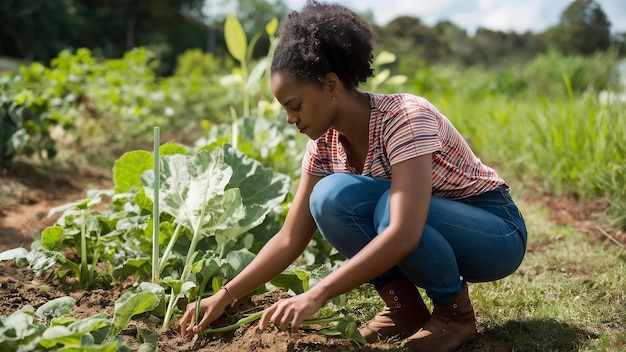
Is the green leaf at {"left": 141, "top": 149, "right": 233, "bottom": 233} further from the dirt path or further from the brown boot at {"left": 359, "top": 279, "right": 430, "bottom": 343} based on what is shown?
the dirt path

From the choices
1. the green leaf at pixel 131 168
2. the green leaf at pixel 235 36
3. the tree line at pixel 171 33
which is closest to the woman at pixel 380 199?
the green leaf at pixel 131 168

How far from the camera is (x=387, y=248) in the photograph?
1552mm

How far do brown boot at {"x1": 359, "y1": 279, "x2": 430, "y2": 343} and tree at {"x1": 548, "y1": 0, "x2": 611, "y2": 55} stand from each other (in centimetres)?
266

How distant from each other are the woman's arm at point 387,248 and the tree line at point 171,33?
9659 millimetres

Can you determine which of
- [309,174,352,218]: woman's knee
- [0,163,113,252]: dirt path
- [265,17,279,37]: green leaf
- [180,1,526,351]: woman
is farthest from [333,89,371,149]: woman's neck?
[265,17,279,37]: green leaf

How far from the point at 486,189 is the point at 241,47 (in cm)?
247

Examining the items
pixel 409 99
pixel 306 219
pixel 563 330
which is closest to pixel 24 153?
pixel 306 219

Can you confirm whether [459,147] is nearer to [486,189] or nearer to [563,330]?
[486,189]

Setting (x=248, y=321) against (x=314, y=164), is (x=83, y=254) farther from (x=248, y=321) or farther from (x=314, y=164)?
(x=314, y=164)

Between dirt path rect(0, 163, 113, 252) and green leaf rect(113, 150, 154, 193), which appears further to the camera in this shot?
dirt path rect(0, 163, 113, 252)

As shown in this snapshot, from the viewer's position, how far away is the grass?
1.84 m

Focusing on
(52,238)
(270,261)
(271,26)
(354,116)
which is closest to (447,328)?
(270,261)

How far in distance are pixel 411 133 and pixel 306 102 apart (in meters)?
0.26

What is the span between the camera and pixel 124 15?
30.4 meters
